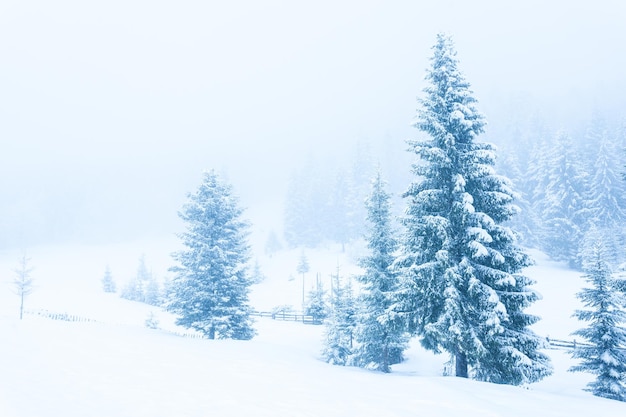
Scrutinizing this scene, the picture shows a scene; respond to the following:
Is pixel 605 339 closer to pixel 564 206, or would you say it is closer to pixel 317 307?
pixel 317 307

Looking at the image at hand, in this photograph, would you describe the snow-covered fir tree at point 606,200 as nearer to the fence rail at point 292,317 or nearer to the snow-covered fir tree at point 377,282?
the fence rail at point 292,317

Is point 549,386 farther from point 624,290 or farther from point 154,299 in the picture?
point 154,299

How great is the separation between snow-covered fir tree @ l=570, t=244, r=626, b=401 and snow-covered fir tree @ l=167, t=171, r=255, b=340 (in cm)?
1804

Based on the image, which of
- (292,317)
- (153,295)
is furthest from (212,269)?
(153,295)

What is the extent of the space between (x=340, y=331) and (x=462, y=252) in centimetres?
1560

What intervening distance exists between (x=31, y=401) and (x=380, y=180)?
19.5m

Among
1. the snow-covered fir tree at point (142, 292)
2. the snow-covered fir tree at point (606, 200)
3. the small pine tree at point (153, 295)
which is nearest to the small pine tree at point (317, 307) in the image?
the snow-covered fir tree at point (142, 292)

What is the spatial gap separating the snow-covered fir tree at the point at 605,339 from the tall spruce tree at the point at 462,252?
3745 millimetres

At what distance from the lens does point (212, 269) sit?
2422 cm

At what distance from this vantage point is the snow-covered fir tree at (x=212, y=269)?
77.6 ft

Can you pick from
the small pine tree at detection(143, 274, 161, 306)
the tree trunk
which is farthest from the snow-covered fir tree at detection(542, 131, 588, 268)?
the small pine tree at detection(143, 274, 161, 306)

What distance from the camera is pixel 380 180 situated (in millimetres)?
23297

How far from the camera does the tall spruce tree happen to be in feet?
45.1

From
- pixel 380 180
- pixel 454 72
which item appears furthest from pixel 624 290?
pixel 380 180
